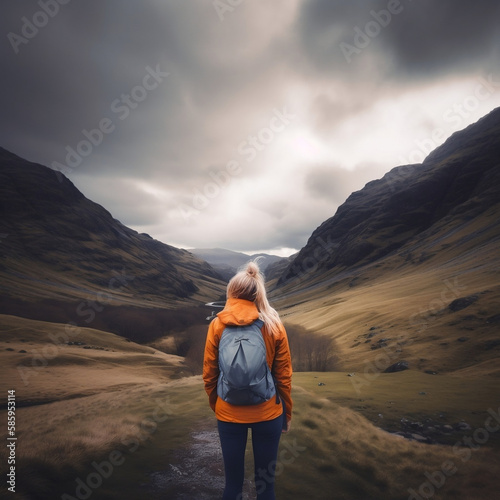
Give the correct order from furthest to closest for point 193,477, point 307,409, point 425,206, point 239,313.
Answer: point 425,206 → point 307,409 → point 193,477 → point 239,313

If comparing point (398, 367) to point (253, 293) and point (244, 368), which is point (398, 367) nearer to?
point (253, 293)

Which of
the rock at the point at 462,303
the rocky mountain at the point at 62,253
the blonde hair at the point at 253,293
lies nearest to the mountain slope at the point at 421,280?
the rock at the point at 462,303

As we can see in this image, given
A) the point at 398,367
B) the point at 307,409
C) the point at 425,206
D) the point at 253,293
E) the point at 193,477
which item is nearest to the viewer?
the point at 253,293

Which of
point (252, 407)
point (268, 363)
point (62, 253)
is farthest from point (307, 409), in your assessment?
point (62, 253)

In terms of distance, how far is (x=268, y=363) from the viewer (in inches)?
155

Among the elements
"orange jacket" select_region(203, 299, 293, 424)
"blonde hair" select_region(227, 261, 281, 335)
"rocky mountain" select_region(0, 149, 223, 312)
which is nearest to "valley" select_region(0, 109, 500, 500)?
"orange jacket" select_region(203, 299, 293, 424)

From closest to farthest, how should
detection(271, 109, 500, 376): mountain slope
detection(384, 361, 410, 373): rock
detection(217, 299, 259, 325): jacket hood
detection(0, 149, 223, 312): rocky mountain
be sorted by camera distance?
detection(217, 299, 259, 325): jacket hood → detection(384, 361, 410, 373): rock → detection(271, 109, 500, 376): mountain slope → detection(0, 149, 223, 312): rocky mountain

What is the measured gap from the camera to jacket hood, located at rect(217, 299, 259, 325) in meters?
3.67

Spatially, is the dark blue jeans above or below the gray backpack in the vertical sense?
below

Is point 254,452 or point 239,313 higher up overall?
point 239,313

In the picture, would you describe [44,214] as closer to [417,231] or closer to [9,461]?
[9,461]

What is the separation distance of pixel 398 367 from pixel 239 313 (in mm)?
23366

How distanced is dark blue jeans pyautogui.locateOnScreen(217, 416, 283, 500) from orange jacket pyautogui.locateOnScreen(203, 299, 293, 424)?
0.11 metres

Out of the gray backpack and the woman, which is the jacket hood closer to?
the woman
